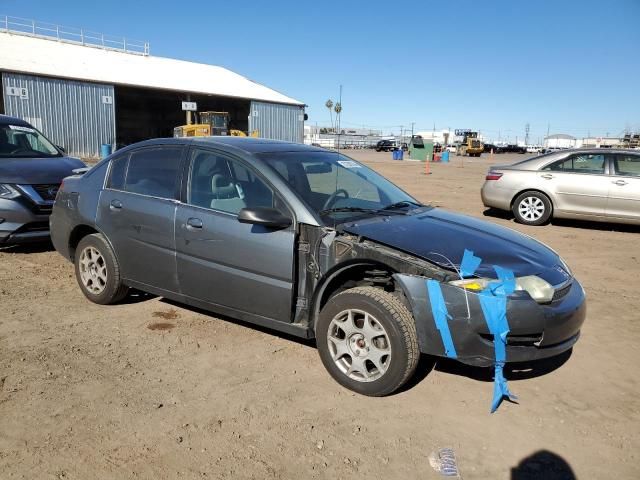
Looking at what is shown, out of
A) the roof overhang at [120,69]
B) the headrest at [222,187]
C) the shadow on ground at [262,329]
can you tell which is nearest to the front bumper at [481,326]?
the shadow on ground at [262,329]

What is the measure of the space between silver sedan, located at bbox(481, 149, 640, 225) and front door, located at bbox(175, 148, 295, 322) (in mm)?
7348

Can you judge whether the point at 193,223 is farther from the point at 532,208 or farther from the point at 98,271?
the point at 532,208

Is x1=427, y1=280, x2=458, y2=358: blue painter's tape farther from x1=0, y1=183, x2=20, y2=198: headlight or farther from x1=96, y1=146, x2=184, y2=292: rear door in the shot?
x1=0, y1=183, x2=20, y2=198: headlight

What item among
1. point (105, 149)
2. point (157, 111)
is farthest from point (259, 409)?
point (157, 111)

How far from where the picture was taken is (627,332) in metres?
4.52

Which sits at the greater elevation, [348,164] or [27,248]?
[348,164]

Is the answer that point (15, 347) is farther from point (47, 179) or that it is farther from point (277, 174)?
point (47, 179)

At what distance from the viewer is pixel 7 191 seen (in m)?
6.55

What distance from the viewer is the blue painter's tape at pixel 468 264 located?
10.1ft

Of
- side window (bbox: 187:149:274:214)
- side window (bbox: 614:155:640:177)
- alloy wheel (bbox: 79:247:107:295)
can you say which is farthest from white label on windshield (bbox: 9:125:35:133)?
side window (bbox: 614:155:640:177)

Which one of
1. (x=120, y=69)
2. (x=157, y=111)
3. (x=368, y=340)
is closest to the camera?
(x=368, y=340)

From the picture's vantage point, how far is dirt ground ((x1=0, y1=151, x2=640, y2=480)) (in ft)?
8.71

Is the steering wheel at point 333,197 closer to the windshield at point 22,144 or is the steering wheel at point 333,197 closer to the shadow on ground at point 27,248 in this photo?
the shadow on ground at point 27,248

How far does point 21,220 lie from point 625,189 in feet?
30.9
